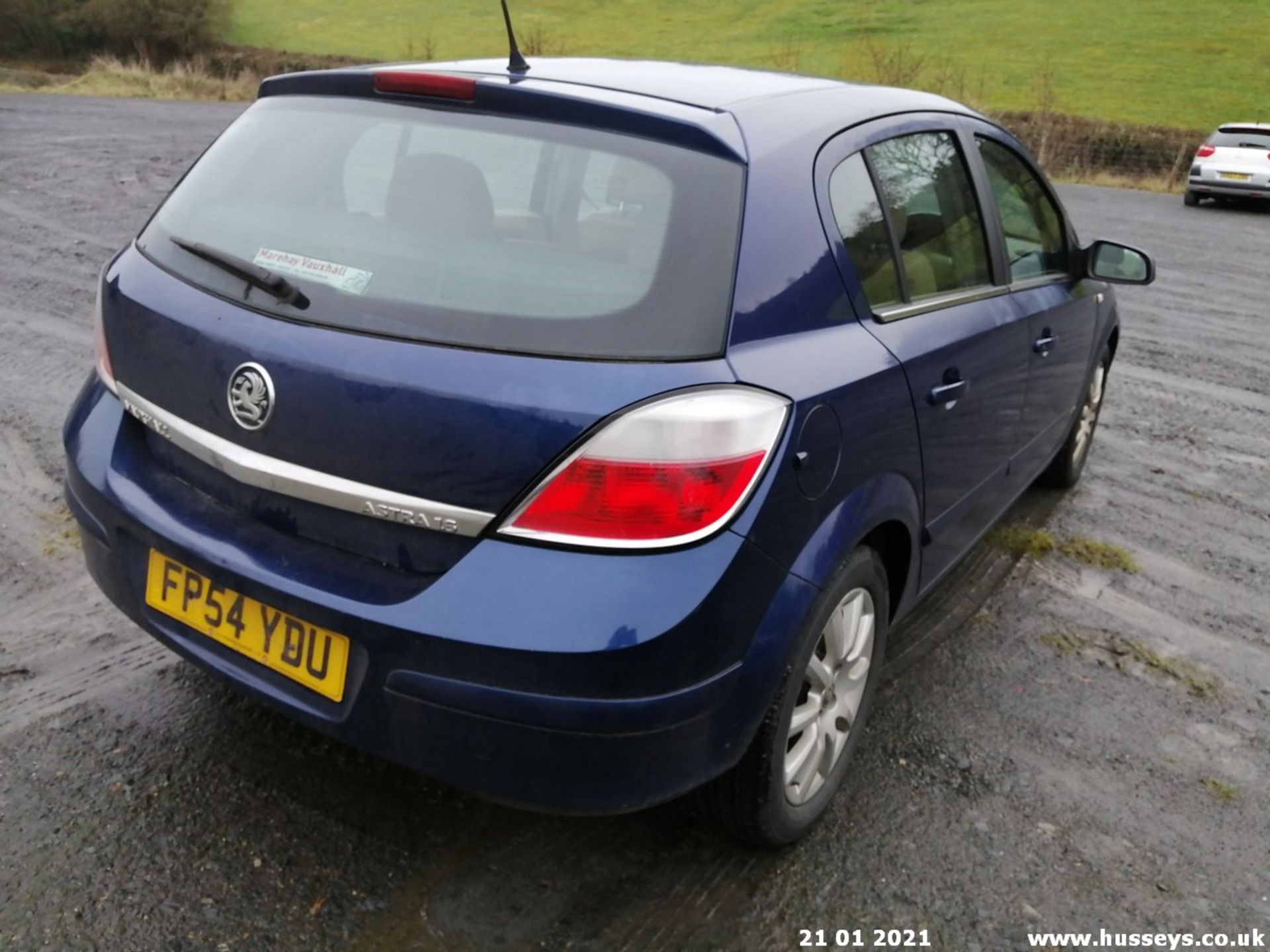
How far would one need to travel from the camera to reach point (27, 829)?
8.31ft

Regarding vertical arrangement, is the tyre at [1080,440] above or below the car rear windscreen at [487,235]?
below

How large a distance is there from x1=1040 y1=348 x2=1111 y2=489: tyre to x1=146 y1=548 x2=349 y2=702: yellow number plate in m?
3.75

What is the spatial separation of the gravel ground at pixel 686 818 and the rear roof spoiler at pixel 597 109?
1.62 meters

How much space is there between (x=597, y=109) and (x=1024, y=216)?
2171 mm

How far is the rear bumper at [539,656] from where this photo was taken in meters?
2.01

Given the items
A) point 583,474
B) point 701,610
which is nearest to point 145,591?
point 583,474

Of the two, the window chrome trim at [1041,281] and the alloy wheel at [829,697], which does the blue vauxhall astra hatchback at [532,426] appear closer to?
the alloy wheel at [829,697]

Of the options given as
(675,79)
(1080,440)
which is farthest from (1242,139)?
(675,79)

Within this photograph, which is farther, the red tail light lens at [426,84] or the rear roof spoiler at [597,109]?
the red tail light lens at [426,84]

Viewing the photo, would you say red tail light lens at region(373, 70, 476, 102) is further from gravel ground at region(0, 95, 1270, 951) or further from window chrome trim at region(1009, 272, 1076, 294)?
window chrome trim at region(1009, 272, 1076, 294)

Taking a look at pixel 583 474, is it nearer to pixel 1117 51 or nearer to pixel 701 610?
pixel 701 610

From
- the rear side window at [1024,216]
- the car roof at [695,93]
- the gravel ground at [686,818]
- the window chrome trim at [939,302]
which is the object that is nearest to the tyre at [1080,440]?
the gravel ground at [686,818]

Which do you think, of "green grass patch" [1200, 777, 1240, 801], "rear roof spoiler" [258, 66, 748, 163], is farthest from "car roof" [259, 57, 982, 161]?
"green grass patch" [1200, 777, 1240, 801]

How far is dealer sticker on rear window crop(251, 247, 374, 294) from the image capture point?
89.4 inches
